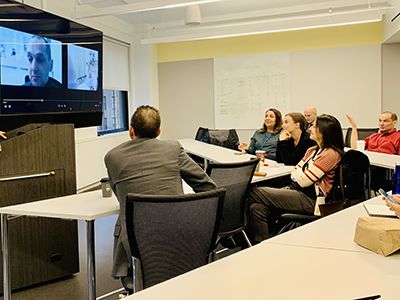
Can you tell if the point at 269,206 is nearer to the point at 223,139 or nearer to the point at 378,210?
the point at 378,210

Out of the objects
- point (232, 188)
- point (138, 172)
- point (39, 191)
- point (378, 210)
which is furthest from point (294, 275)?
point (39, 191)

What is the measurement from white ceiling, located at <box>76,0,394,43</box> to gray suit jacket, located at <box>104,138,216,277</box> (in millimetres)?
3765

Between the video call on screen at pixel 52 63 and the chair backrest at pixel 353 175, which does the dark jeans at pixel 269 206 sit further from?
the video call on screen at pixel 52 63

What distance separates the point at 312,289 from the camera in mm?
1402

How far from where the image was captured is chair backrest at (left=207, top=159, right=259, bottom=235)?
10.2 ft

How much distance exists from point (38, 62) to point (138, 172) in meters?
2.02

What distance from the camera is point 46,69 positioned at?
4168 mm

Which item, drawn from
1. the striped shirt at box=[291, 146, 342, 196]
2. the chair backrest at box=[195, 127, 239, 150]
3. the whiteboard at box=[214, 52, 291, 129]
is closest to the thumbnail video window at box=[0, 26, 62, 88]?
the striped shirt at box=[291, 146, 342, 196]

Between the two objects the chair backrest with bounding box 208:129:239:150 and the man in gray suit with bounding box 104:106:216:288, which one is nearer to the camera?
the man in gray suit with bounding box 104:106:216:288

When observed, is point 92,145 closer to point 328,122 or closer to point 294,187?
point 294,187

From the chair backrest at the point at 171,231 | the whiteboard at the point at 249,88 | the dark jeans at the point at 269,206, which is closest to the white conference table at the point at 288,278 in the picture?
the chair backrest at the point at 171,231

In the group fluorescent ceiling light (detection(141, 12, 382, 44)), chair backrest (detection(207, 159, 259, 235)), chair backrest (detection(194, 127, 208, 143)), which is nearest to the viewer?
chair backrest (detection(207, 159, 259, 235))

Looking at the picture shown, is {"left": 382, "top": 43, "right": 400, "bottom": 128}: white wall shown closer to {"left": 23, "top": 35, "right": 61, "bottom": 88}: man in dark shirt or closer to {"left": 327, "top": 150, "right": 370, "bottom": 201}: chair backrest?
{"left": 327, "top": 150, "right": 370, "bottom": 201}: chair backrest

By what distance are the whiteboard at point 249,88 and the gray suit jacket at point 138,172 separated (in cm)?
632
